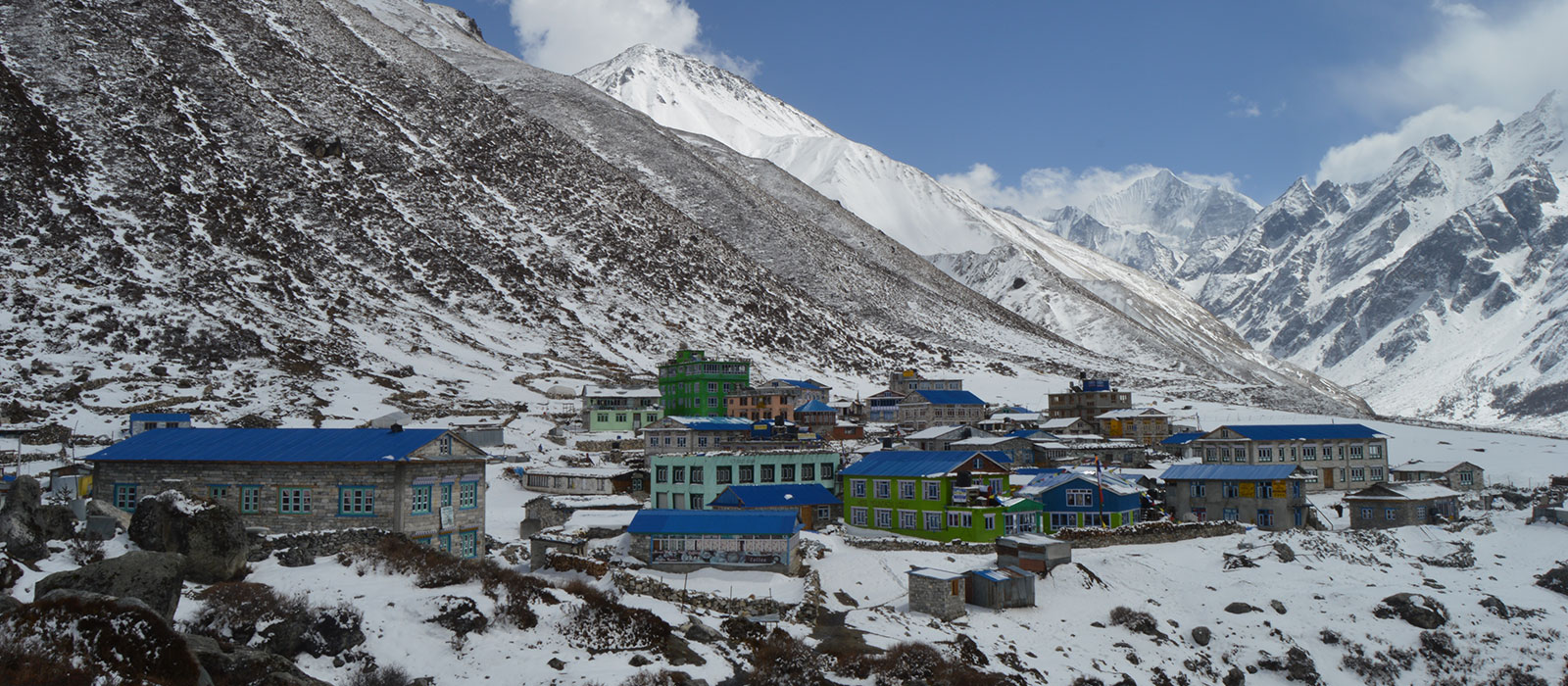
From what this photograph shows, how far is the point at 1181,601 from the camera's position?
42.9 metres

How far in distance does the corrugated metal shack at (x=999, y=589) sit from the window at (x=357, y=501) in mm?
20823

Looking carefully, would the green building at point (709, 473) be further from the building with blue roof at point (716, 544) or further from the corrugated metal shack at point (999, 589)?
the corrugated metal shack at point (999, 589)

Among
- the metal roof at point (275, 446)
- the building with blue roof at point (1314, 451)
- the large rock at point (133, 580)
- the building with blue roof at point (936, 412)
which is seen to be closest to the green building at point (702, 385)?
the building with blue roof at point (936, 412)

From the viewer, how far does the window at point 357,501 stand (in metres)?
34.8

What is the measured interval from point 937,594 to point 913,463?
15.5m

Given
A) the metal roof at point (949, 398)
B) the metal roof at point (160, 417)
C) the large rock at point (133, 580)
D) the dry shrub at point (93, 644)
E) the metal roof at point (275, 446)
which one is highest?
the metal roof at point (949, 398)

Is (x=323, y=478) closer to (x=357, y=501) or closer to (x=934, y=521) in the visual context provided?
(x=357, y=501)

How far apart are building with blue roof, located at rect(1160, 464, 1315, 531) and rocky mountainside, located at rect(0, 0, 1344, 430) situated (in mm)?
53121

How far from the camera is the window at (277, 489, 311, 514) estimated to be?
35.0m

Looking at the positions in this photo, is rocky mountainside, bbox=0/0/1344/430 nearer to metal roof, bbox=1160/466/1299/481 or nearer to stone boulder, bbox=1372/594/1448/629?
metal roof, bbox=1160/466/1299/481

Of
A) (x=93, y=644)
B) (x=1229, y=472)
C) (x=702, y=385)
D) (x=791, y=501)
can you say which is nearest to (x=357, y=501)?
(x=93, y=644)

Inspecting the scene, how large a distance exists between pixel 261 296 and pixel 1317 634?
323 feet

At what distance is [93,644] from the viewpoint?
65.5 ft

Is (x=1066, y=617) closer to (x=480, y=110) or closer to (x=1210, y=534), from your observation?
(x=1210, y=534)
